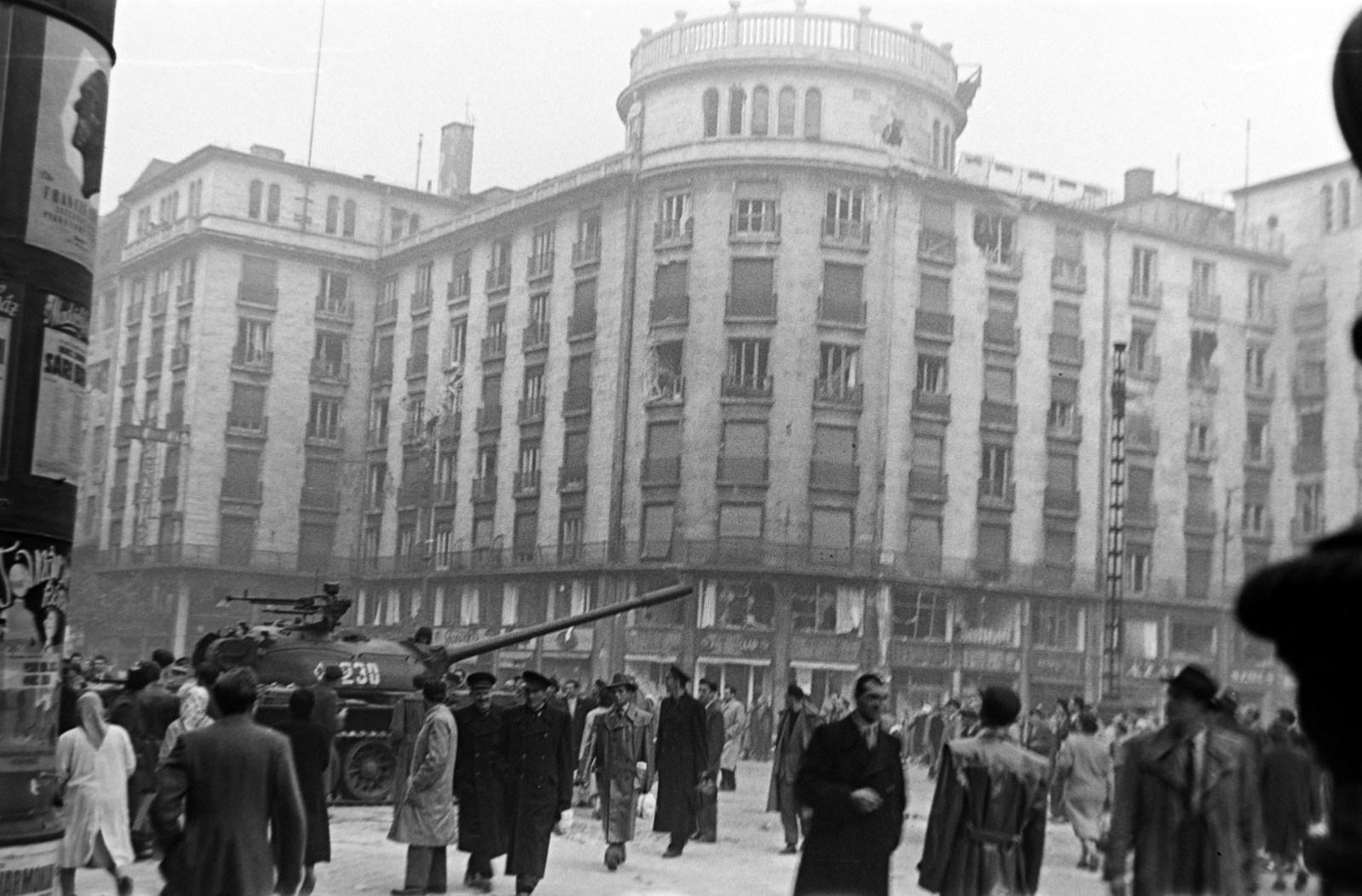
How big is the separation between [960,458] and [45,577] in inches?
1525

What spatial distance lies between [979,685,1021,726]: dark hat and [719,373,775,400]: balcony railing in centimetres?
3587

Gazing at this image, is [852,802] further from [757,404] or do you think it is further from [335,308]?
[335,308]

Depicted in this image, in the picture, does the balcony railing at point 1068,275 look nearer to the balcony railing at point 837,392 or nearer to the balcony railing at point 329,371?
the balcony railing at point 837,392

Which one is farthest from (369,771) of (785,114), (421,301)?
(421,301)

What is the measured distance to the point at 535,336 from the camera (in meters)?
49.2

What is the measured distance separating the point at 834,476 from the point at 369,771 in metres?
25.8

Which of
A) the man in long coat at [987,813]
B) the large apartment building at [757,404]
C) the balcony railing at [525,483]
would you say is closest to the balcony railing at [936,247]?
the large apartment building at [757,404]

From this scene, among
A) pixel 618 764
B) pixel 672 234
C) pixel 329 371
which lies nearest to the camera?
pixel 618 764

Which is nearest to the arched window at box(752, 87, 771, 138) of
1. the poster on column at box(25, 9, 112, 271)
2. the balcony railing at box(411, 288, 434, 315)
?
the balcony railing at box(411, 288, 434, 315)

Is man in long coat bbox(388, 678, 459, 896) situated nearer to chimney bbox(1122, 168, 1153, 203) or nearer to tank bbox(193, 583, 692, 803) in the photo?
tank bbox(193, 583, 692, 803)

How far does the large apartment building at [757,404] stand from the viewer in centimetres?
4344

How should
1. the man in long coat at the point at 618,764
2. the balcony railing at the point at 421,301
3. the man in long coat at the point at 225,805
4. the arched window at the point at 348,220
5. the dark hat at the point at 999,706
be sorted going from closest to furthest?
the man in long coat at the point at 225,805 < the dark hat at the point at 999,706 < the man in long coat at the point at 618,764 < the balcony railing at the point at 421,301 < the arched window at the point at 348,220

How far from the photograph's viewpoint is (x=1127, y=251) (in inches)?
1943

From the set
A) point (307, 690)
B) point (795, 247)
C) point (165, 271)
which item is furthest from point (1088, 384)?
point (307, 690)
